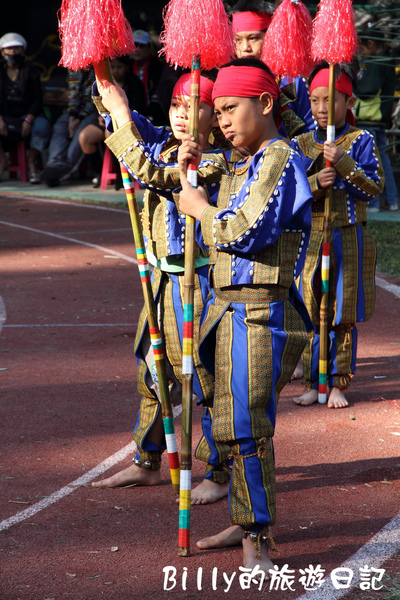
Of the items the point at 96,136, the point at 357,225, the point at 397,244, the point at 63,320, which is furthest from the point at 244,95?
the point at 96,136

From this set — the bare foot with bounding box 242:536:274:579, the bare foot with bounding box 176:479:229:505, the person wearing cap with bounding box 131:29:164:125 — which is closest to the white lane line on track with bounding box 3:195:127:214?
the person wearing cap with bounding box 131:29:164:125

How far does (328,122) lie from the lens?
4.86m

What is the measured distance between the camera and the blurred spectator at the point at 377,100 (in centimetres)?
1143

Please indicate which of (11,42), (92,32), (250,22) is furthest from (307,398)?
(11,42)

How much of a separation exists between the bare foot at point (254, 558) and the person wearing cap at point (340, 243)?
2.03 m

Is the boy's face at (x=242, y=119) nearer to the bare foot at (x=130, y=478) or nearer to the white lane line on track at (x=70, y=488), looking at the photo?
the bare foot at (x=130, y=478)

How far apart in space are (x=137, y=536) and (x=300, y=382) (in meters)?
2.47

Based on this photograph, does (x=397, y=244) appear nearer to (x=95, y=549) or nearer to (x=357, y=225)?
(x=357, y=225)

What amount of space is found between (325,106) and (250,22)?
70cm

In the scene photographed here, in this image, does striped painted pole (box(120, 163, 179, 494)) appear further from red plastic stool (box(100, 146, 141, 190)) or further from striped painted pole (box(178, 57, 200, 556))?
red plastic stool (box(100, 146, 141, 190))

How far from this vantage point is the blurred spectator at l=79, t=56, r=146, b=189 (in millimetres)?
12422

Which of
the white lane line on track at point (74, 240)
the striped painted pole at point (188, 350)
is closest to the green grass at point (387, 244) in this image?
the white lane line on track at point (74, 240)

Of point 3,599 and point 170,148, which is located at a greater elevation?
point 170,148

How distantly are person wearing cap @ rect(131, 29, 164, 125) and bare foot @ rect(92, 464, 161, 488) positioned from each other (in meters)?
10.2
